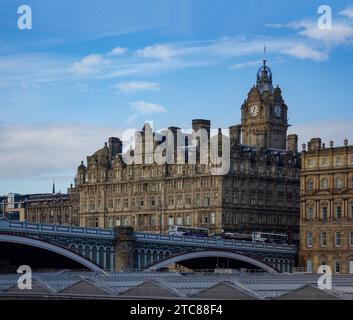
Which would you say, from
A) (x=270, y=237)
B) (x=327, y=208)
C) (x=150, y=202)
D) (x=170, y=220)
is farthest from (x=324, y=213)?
(x=150, y=202)

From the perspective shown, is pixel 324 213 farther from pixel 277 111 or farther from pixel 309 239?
pixel 277 111

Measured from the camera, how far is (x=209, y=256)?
70.8m

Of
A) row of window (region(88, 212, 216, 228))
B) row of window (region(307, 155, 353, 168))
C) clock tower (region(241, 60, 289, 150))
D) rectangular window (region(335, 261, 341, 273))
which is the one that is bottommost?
rectangular window (region(335, 261, 341, 273))

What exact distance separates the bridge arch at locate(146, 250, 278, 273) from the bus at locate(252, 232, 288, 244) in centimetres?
575

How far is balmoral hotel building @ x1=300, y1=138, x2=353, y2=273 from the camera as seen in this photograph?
7438cm

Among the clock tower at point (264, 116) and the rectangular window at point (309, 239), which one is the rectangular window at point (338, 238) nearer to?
the rectangular window at point (309, 239)

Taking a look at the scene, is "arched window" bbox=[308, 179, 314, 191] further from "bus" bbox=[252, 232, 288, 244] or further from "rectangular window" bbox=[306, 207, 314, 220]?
"bus" bbox=[252, 232, 288, 244]

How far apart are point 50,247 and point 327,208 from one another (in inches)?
1081

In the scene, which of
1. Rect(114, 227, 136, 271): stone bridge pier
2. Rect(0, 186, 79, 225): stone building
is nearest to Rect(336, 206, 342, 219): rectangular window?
Rect(114, 227, 136, 271): stone bridge pier

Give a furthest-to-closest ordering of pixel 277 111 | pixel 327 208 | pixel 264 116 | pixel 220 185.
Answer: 1. pixel 277 111
2. pixel 264 116
3. pixel 220 185
4. pixel 327 208

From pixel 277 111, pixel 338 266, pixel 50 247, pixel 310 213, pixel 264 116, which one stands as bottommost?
pixel 338 266

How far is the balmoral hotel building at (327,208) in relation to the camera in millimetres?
74375
